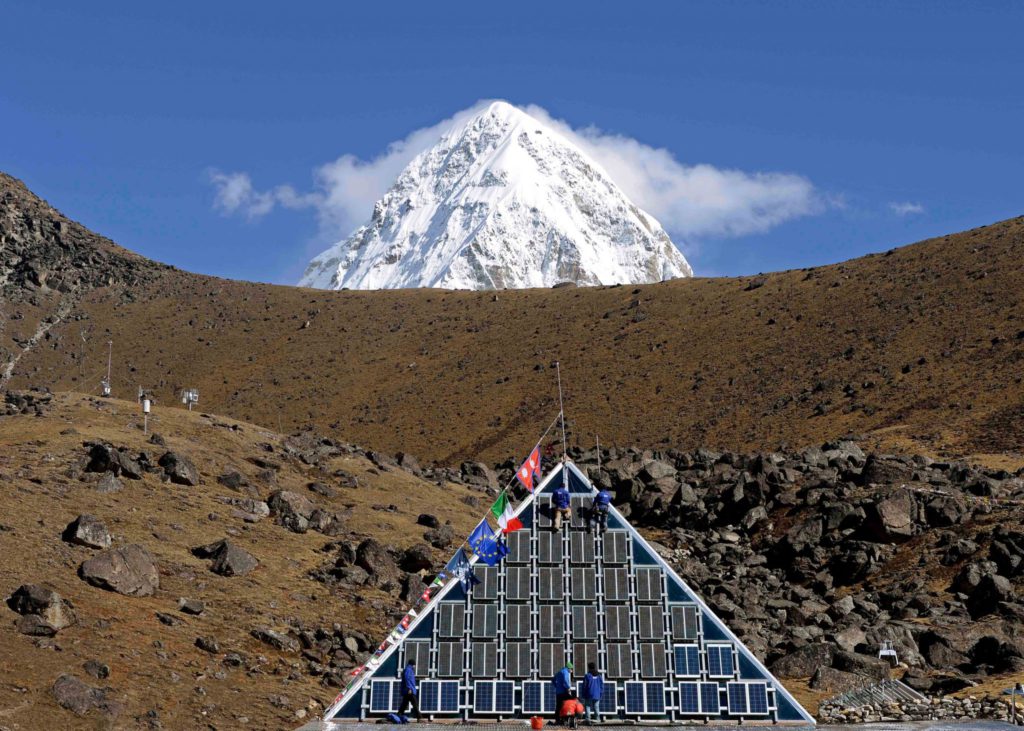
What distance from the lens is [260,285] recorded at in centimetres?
16225

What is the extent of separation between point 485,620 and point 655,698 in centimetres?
385

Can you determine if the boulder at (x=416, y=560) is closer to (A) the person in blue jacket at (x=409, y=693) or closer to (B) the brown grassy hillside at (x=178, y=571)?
(B) the brown grassy hillside at (x=178, y=571)

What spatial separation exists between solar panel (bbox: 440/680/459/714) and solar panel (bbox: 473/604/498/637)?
3.66 ft

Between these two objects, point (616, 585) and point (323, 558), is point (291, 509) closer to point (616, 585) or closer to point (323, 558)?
point (323, 558)

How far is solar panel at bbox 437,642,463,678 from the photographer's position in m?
26.3

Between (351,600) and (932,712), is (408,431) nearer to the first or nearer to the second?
(351,600)

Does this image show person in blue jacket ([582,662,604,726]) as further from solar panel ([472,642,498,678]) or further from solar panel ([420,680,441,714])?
solar panel ([420,680,441,714])

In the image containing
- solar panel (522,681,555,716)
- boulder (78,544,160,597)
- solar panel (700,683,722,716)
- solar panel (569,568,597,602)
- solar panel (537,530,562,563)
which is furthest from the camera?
boulder (78,544,160,597)

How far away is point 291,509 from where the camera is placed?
1967 inches

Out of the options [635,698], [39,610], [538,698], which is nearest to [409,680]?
[538,698]

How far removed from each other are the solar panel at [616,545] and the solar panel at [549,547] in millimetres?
993

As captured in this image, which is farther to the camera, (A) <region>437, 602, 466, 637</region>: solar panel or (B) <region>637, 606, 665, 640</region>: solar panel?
(A) <region>437, 602, 466, 637</region>: solar panel

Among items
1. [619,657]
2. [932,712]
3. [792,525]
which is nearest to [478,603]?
[619,657]

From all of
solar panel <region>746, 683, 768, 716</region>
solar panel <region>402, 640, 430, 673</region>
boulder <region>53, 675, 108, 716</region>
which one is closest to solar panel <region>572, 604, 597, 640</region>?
solar panel <region>402, 640, 430, 673</region>
